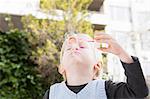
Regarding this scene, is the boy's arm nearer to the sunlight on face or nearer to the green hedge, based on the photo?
the sunlight on face

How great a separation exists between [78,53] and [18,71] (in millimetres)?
4018

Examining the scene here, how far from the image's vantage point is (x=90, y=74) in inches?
39.2

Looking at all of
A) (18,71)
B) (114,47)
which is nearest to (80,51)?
(114,47)

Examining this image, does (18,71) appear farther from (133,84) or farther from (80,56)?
(133,84)

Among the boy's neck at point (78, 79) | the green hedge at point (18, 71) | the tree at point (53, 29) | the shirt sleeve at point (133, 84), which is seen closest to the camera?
the shirt sleeve at point (133, 84)

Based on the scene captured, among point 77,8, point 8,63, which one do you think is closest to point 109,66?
point 77,8

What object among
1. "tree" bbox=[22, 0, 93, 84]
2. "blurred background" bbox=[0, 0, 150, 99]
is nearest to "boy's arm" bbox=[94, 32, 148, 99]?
"blurred background" bbox=[0, 0, 150, 99]

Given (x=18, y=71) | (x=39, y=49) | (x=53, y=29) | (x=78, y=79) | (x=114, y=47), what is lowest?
(x=18, y=71)

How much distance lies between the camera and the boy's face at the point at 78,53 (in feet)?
3.20

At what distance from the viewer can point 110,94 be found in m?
0.93

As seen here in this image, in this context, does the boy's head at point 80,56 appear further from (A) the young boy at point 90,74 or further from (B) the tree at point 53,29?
(B) the tree at point 53,29

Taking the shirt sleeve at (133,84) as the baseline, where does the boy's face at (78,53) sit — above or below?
above

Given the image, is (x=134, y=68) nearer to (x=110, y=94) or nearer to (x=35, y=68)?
(x=110, y=94)

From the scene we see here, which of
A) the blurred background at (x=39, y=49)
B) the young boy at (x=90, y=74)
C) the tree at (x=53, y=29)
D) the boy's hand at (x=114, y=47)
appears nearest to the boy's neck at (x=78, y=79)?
the young boy at (x=90, y=74)
